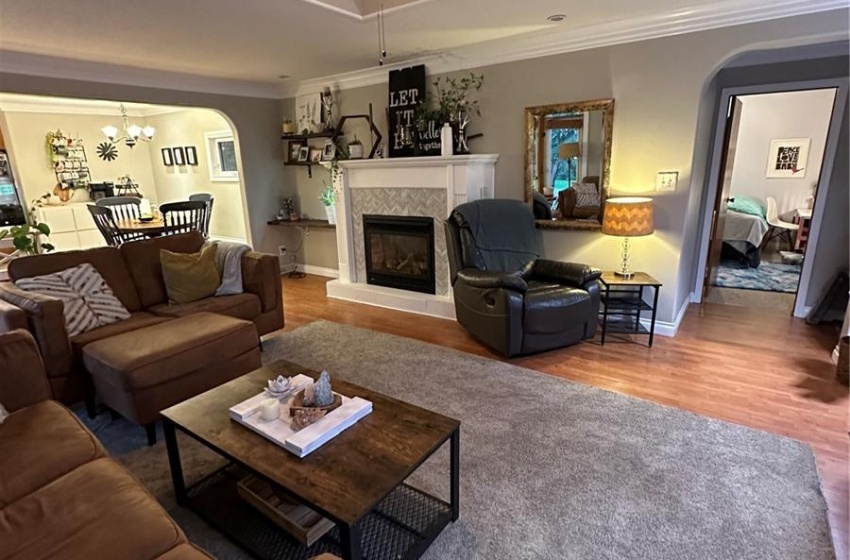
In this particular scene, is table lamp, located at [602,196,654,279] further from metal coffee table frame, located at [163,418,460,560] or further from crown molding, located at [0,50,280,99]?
crown molding, located at [0,50,280,99]

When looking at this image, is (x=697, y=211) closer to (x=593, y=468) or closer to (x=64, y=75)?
(x=593, y=468)

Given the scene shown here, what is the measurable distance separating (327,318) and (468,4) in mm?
2869

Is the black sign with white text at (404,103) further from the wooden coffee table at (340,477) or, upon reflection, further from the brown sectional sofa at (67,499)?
the brown sectional sofa at (67,499)

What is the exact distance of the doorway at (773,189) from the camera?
19.3 feet

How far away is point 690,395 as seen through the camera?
2.79 metres

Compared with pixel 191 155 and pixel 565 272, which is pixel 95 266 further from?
pixel 191 155

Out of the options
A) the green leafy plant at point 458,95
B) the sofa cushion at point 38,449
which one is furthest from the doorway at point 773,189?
the sofa cushion at point 38,449

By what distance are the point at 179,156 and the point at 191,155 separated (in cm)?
36

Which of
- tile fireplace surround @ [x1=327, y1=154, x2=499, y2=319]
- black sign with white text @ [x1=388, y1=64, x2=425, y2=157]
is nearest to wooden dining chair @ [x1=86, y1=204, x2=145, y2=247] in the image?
tile fireplace surround @ [x1=327, y1=154, x2=499, y2=319]

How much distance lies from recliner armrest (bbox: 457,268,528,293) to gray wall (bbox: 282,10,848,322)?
102 centimetres

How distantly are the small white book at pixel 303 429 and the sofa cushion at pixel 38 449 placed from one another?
48 cm

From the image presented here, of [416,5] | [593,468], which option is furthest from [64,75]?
[593,468]

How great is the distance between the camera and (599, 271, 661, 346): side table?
11.5 ft

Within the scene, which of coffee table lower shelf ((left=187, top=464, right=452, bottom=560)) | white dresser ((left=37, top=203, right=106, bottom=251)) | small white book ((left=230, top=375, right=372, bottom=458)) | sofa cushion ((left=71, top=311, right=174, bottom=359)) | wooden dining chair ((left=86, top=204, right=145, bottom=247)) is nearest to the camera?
small white book ((left=230, top=375, right=372, bottom=458))
